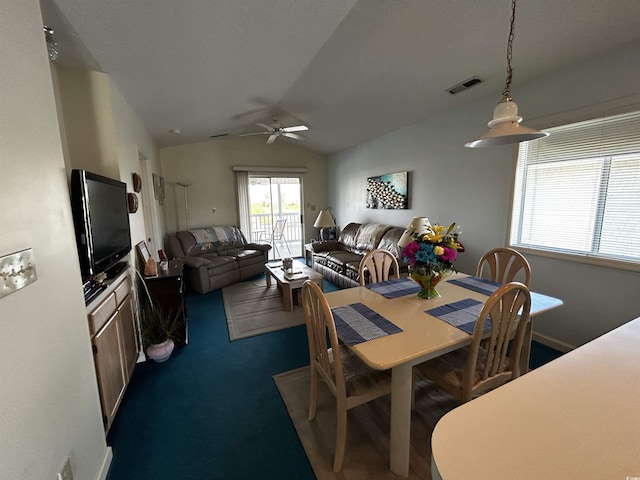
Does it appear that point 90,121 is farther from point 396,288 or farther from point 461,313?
point 461,313

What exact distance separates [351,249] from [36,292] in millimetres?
4279

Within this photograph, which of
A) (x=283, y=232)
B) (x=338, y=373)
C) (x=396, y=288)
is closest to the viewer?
(x=338, y=373)

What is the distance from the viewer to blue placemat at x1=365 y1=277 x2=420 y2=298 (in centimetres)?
195

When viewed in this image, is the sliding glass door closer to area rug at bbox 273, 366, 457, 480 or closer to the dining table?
area rug at bbox 273, 366, 457, 480

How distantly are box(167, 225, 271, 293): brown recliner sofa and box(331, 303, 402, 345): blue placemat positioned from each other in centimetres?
307

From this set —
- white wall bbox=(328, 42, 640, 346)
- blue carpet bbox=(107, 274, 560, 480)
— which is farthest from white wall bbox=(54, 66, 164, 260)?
white wall bbox=(328, 42, 640, 346)

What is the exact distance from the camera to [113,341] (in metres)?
1.78

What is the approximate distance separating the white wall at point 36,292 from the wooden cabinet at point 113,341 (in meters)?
0.28

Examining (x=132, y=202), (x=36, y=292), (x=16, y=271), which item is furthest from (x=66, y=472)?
(x=132, y=202)

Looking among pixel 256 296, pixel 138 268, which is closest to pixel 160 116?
pixel 138 268

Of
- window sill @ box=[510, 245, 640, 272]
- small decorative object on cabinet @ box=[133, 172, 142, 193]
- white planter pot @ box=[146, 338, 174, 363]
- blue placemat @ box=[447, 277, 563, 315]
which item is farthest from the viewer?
small decorative object on cabinet @ box=[133, 172, 142, 193]

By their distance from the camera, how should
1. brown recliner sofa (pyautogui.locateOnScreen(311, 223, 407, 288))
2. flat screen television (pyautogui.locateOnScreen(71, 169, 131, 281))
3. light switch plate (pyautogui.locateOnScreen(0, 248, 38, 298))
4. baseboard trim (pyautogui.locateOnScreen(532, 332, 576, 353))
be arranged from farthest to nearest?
brown recliner sofa (pyautogui.locateOnScreen(311, 223, 407, 288)), baseboard trim (pyautogui.locateOnScreen(532, 332, 576, 353)), flat screen television (pyautogui.locateOnScreen(71, 169, 131, 281)), light switch plate (pyautogui.locateOnScreen(0, 248, 38, 298))

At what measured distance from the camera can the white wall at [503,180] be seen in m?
2.11

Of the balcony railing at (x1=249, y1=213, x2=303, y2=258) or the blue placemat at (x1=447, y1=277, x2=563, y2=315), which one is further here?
the balcony railing at (x1=249, y1=213, x2=303, y2=258)
